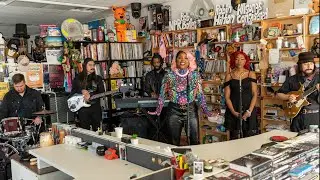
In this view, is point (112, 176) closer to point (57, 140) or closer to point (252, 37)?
point (57, 140)

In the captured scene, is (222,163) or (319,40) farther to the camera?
(222,163)

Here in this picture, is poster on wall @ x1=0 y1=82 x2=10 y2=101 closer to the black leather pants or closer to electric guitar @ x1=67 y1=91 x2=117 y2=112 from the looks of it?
electric guitar @ x1=67 y1=91 x2=117 y2=112

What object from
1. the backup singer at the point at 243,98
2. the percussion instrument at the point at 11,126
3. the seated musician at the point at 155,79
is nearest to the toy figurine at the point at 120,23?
the seated musician at the point at 155,79

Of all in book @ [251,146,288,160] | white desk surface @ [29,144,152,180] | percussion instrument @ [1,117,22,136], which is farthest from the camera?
percussion instrument @ [1,117,22,136]

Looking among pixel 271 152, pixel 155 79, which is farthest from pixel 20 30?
pixel 271 152

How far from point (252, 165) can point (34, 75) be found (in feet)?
14.2

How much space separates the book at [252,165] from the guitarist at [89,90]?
2.88 meters

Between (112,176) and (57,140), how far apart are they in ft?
4.12

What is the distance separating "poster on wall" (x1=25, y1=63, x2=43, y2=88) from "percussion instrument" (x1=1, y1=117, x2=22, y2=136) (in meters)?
1.29

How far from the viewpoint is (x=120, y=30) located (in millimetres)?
5832

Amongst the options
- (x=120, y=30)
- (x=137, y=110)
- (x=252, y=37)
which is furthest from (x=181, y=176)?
(x=120, y=30)

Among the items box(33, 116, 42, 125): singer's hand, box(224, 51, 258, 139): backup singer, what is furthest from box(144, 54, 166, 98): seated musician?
box(33, 116, 42, 125): singer's hand

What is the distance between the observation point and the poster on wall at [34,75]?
487 cm

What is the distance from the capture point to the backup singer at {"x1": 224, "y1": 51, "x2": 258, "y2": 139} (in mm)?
3395
